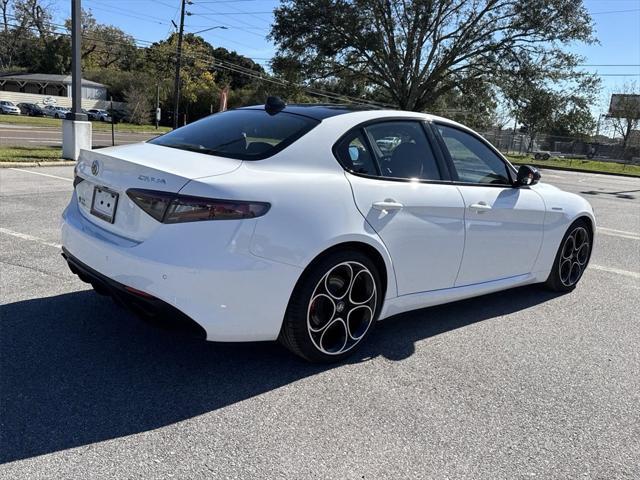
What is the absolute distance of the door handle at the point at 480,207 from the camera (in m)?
3.95

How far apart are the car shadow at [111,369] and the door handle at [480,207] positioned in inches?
34.8

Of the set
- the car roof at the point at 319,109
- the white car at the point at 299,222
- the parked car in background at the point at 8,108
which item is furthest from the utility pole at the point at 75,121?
the parked car in background at the point at 8,108

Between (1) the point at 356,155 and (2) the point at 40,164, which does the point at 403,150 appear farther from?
(2) the point at 40,164

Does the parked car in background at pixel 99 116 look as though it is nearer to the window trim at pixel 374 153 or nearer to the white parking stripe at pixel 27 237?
the white parking stripe at pixel 27 237

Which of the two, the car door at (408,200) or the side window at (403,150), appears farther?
the side window at (403,150)

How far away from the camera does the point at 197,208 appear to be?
9.20 ft

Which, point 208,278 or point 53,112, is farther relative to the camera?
point 53,112

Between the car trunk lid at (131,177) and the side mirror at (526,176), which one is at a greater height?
the side mirror at (526,176)

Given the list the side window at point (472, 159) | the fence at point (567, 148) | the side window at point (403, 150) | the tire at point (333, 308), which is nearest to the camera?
the tire at point (333, 308)

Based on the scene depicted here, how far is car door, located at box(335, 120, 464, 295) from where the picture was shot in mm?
3406

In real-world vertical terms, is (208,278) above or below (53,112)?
above

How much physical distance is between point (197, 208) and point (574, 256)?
387 cm

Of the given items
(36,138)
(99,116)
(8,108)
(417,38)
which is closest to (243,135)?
(36,138)

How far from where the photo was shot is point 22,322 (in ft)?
12.2
